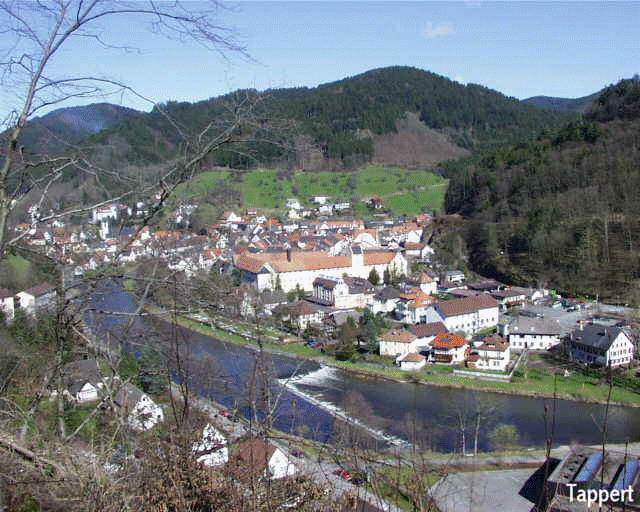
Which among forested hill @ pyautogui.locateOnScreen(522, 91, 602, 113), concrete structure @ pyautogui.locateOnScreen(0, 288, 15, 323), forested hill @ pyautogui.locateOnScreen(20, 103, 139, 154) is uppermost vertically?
forested hill @ pyautogui.locateOnScreen(522, 91, 602, 113)

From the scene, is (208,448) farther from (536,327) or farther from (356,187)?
(356,187)

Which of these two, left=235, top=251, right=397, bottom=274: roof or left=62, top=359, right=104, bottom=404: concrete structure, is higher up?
left=62, top=359, right=104, bottom=404: concrete structure

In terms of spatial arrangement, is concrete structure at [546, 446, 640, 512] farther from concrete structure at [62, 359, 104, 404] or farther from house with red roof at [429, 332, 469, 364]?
house with red roof at [429, 332, 469, 364]

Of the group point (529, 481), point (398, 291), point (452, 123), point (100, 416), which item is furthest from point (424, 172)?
point (100, 416)

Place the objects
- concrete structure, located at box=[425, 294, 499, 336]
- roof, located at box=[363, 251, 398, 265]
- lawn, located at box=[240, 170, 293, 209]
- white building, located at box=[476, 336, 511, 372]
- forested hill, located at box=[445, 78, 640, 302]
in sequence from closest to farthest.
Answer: white building, located at box=[476, 336, 511, 372] < concrete structure, located at box=[425, 294, 499, 336] < forested hill, located at box=[445, 78, 640, 302] < roof, located at box=[363, 251, 398, 265] < lawn, located at box=[240, 170, 293, 209]

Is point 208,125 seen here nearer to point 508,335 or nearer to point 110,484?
point 110,484

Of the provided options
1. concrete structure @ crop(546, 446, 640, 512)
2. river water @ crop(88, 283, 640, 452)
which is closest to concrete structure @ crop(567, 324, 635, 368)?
river water @ crop(88, 283, 640, 452)
